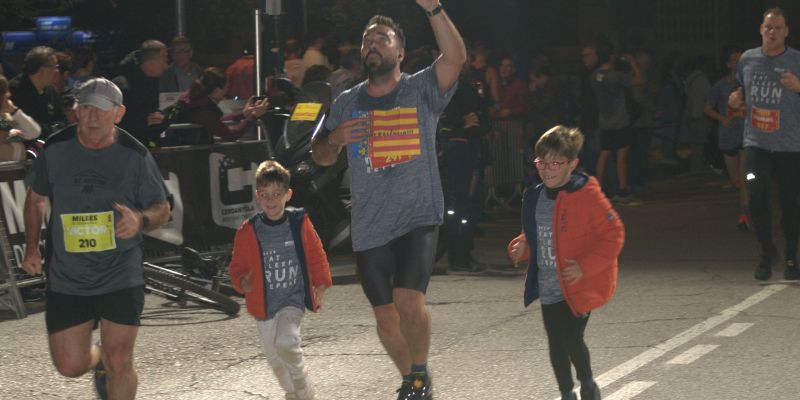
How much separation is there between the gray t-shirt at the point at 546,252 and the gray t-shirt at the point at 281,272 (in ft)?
4.09

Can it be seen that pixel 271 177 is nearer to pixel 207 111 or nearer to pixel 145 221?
pixel 145 221

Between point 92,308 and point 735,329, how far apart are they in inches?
173

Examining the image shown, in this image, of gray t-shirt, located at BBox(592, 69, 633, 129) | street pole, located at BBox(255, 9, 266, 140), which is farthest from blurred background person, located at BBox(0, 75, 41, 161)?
gray t-shirt, located at BBox(592, 69, 633, 129)

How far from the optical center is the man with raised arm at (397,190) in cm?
673

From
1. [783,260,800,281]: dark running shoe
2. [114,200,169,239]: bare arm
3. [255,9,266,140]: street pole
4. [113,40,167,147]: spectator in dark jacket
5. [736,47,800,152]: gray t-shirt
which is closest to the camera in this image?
[114,200,169,239]: bare arm

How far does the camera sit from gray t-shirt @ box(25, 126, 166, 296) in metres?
6.13

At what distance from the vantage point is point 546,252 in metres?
6.31

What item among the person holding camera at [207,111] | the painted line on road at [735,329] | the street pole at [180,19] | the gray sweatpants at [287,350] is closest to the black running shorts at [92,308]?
the gray sweatpants at [287,350]

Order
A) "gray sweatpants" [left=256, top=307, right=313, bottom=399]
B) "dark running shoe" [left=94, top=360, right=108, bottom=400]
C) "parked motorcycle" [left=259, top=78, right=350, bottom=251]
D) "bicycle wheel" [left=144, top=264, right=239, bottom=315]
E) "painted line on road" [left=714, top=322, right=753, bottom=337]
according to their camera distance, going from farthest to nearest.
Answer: "parked motorcycle" [left=259, top=78, right=350, bottom=251], "bicycle wheel" [left=144, top=264, right=239, bottom=315], "painted line on road" [left=714, top=322, right=753, bottom=337], "gray sweatpants" [left=256, top=307, right=313, bottom=399], "dark running shoe" [left=94, top=360, right=108, bottom=400]

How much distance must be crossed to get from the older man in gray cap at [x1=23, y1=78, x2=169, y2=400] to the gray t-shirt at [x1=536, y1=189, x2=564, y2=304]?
1684 millimetres

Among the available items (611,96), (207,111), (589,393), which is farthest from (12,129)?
(611,96)

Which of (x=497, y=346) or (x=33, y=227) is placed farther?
(x=497, y=346)

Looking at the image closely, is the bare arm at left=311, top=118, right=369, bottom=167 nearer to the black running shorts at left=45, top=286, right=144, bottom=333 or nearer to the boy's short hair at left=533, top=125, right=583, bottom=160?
the boy's short hair at left=533, top=125, right=583, bottom=160

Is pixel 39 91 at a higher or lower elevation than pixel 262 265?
higher
